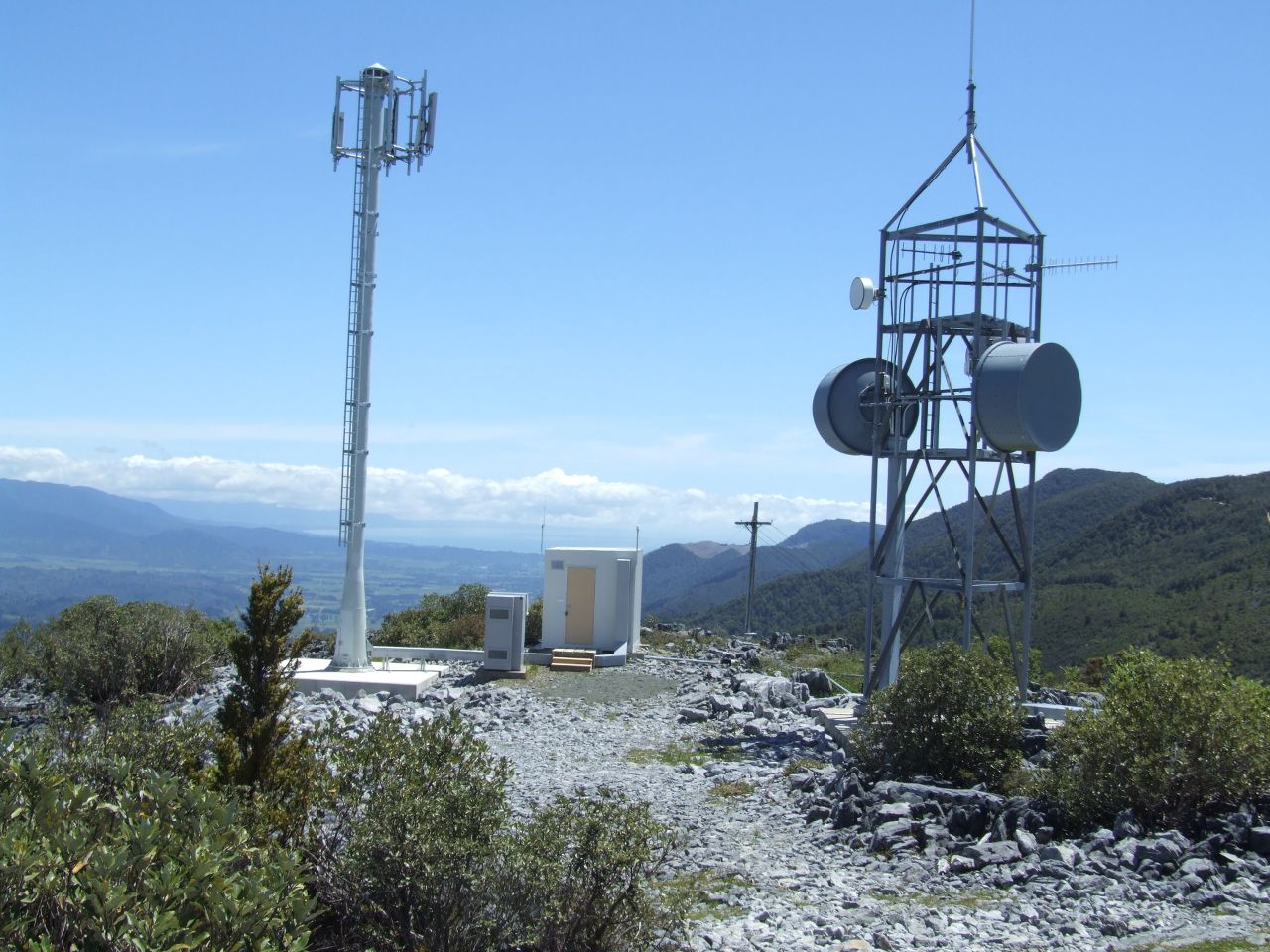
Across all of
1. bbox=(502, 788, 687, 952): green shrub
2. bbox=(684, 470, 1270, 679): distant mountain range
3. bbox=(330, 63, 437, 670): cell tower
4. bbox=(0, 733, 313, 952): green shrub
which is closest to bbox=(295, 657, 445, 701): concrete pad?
bbox=(330, 63, 437, 670): cell tower

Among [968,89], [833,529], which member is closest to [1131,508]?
[968,89]

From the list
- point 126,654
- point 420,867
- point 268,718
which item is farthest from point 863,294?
point 126,654

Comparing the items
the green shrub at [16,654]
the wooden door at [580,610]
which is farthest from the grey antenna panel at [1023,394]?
the green shrub at [16,654]

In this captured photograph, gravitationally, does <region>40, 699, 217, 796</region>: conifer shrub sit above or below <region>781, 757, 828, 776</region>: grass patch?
above

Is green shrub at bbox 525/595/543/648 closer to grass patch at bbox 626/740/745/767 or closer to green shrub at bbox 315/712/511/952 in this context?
grass patch at bbox 626/740/745/767

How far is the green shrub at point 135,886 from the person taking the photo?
563 centimetres

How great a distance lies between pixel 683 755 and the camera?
56.4ft

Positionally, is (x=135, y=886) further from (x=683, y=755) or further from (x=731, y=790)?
(x=683, y=755)

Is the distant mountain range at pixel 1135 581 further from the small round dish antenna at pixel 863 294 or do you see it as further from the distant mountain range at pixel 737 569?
the distant mountain range at pixel 737 569

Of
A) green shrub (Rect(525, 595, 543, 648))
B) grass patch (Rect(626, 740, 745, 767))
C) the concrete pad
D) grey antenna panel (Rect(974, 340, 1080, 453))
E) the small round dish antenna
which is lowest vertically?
grass patch (Rect(626, 740, 745, 767))

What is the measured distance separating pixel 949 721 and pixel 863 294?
7.69 m

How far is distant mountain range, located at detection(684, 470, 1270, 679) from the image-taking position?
152ft

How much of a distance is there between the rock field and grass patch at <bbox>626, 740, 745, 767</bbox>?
1.8 inches

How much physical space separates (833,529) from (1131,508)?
122 m
